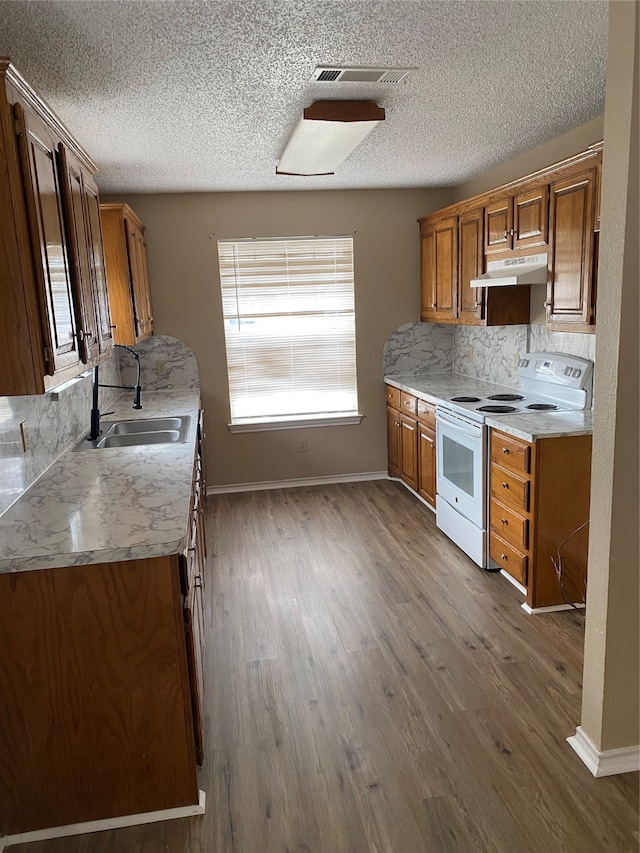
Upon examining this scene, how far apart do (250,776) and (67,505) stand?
1174mm

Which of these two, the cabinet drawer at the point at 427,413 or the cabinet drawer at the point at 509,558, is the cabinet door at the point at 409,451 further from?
the cabinet drawer at the point at 509,558

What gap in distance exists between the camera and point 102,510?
2.22m

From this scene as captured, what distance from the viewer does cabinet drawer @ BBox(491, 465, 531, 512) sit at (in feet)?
10.5

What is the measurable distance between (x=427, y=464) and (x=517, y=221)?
181cm

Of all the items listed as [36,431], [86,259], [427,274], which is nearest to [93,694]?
[36,431]

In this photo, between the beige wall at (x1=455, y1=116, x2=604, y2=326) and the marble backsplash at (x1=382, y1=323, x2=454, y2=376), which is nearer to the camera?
the beige wall at (x1=455, y1=116, x2=604, y2=326)

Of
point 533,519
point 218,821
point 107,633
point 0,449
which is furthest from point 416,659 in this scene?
point 0,449

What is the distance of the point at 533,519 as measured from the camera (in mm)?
3150

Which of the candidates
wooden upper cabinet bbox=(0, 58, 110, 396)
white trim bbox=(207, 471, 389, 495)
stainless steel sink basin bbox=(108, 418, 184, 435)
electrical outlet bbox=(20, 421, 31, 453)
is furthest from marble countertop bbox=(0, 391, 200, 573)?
white trim bbox=(207, 471, 389, 495)

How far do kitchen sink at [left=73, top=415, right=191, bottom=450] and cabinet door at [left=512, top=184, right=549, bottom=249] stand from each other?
2.31 m

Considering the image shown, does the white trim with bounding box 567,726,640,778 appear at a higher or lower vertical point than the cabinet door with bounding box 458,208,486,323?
lower

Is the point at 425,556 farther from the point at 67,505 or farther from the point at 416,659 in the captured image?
the point at 67,505

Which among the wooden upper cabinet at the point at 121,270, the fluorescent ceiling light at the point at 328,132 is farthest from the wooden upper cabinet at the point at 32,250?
the wooden upper cabinet at the point at 121,270

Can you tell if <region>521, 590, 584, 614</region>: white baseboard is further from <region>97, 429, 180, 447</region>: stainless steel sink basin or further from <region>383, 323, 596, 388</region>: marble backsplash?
<region>97, 429, 180, 447</region>: stainless steel sink basin
